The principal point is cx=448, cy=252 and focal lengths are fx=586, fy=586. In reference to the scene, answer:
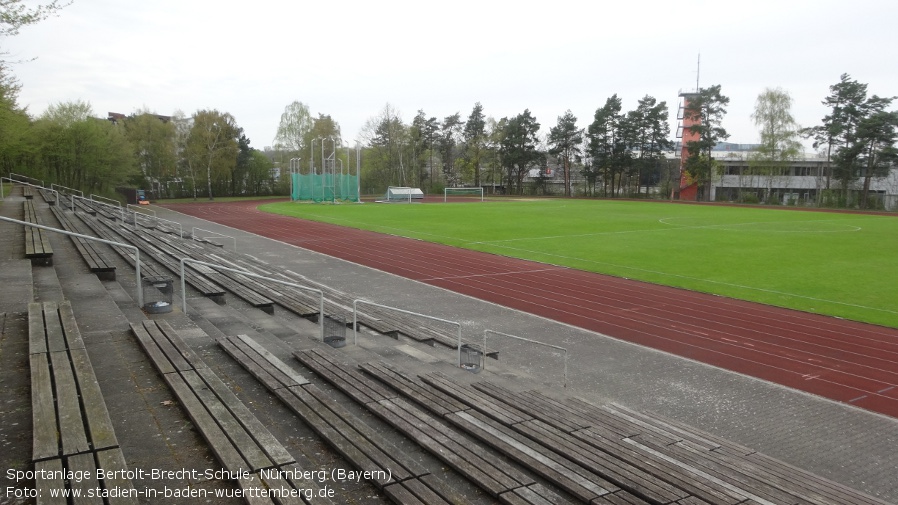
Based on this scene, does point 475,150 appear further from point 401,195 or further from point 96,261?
point 96,261

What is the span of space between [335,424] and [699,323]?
34.5ft

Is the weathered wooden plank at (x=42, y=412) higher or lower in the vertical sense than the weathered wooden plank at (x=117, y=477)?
higher

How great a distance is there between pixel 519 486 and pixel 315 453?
69.2 inches

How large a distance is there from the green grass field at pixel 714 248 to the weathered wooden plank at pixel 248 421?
47.5 feet

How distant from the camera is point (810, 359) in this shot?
36.0ft

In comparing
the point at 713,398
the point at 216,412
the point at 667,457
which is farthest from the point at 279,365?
the point at 713,398

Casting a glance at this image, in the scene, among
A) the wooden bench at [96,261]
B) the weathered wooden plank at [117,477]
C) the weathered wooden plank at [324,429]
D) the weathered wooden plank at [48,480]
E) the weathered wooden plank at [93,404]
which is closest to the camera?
the weathered wooden plank at [48,480]

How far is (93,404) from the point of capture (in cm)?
499

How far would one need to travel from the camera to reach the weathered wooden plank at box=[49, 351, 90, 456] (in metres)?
4.32

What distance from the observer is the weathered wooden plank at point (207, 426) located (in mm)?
4438

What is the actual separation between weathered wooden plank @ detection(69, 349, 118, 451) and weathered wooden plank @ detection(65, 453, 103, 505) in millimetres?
189

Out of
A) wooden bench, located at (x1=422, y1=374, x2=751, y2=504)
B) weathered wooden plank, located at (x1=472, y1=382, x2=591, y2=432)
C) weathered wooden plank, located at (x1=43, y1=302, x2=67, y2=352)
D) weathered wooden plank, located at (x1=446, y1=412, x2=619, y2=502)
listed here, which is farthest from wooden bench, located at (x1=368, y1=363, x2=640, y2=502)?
weathered wooden plank, located at (x1=43, y1=302, x2=67, y2=352)

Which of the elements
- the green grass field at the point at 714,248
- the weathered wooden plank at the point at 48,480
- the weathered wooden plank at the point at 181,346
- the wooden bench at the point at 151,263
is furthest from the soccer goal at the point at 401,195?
the weathered wooden plank at the point at 48,480

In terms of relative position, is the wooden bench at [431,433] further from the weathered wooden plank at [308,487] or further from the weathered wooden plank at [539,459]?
the weathered wooden plank at [308,487]
